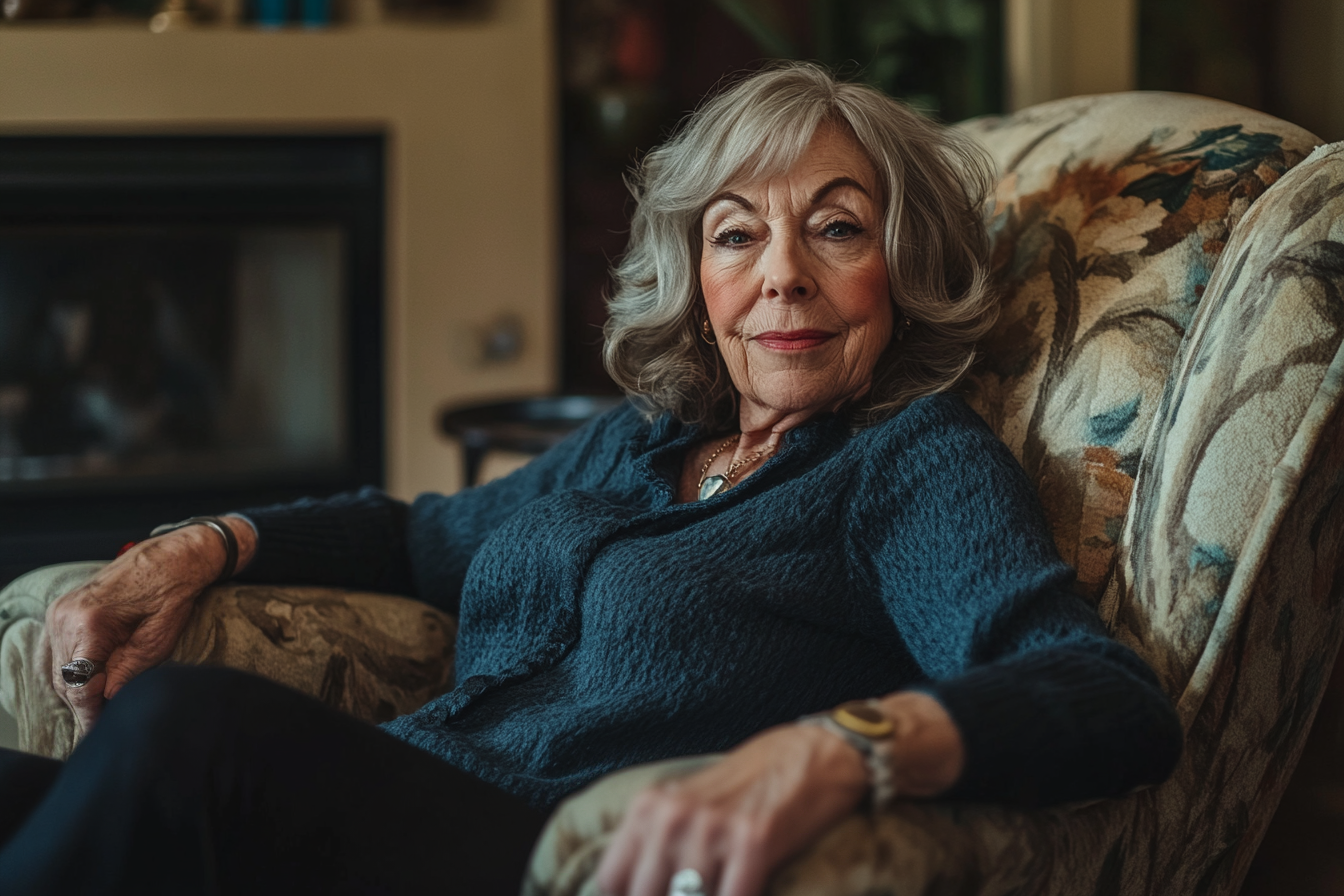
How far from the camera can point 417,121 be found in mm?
3146

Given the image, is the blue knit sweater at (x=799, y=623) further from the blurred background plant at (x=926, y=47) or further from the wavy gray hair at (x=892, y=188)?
the blurred background plant at (x=926, y=47)

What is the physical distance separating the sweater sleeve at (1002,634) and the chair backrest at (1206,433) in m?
0.09

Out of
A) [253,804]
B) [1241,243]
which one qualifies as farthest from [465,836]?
[1241,243]

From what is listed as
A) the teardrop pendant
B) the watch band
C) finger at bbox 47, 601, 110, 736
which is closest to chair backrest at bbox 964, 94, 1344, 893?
the teardrop pendant

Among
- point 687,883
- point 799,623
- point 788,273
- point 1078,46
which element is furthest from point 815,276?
point 1078,46

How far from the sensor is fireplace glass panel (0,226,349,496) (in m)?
3.11

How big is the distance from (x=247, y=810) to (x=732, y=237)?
669mm

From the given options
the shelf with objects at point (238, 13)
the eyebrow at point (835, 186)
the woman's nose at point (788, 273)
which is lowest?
the woman's nose at point (788, 273)

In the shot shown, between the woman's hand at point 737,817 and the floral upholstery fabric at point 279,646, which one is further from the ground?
the woman's hand at point 737,817

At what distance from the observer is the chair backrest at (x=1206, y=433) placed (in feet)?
2.90

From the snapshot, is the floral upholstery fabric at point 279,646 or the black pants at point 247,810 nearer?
the black pants at point 247,810

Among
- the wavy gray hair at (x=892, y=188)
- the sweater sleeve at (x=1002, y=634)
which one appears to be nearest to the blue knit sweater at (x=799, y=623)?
the sweater sleeve at (x=1002, y=634)

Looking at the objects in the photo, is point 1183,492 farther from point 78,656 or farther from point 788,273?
point 78,656

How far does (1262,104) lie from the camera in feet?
9.27
